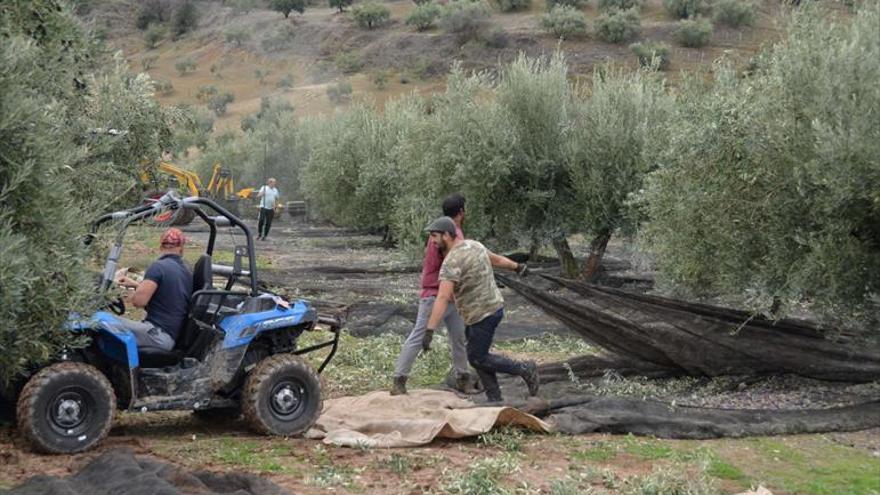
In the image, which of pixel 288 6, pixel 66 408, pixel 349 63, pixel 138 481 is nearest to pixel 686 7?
pixel 349 63

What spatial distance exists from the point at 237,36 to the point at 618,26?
4642 cm

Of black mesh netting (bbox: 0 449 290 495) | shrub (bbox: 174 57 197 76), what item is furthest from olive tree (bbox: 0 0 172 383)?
shrub (bbox: 174 57 197 76)

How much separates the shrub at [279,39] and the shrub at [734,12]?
44.9 m

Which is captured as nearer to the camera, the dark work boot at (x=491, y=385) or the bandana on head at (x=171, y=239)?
the bandana on head at (x=171, y=239)

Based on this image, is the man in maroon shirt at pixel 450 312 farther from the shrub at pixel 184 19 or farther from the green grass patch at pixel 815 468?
the shrub at pixel 184 19

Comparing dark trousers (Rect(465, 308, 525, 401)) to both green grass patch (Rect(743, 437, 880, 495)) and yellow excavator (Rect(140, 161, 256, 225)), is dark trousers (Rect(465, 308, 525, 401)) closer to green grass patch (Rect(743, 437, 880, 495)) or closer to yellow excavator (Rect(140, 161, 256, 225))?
green grass patch (Rect(743, 437, 880, 495))

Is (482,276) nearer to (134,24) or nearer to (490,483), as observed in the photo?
(490,483)

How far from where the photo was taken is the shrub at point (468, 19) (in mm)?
79812

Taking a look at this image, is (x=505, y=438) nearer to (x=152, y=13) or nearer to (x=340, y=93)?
(x=340, y=93)

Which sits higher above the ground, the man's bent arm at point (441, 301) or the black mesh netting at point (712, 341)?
the man's bent arm at point (441, 301)

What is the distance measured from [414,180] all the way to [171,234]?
15.5 m

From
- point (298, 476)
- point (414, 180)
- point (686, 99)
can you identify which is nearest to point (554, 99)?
point (414, 180)

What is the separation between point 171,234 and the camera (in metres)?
8.09

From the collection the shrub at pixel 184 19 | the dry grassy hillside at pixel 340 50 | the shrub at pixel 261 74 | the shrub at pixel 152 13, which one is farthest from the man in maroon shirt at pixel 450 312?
the shrub at pixel 152 13
